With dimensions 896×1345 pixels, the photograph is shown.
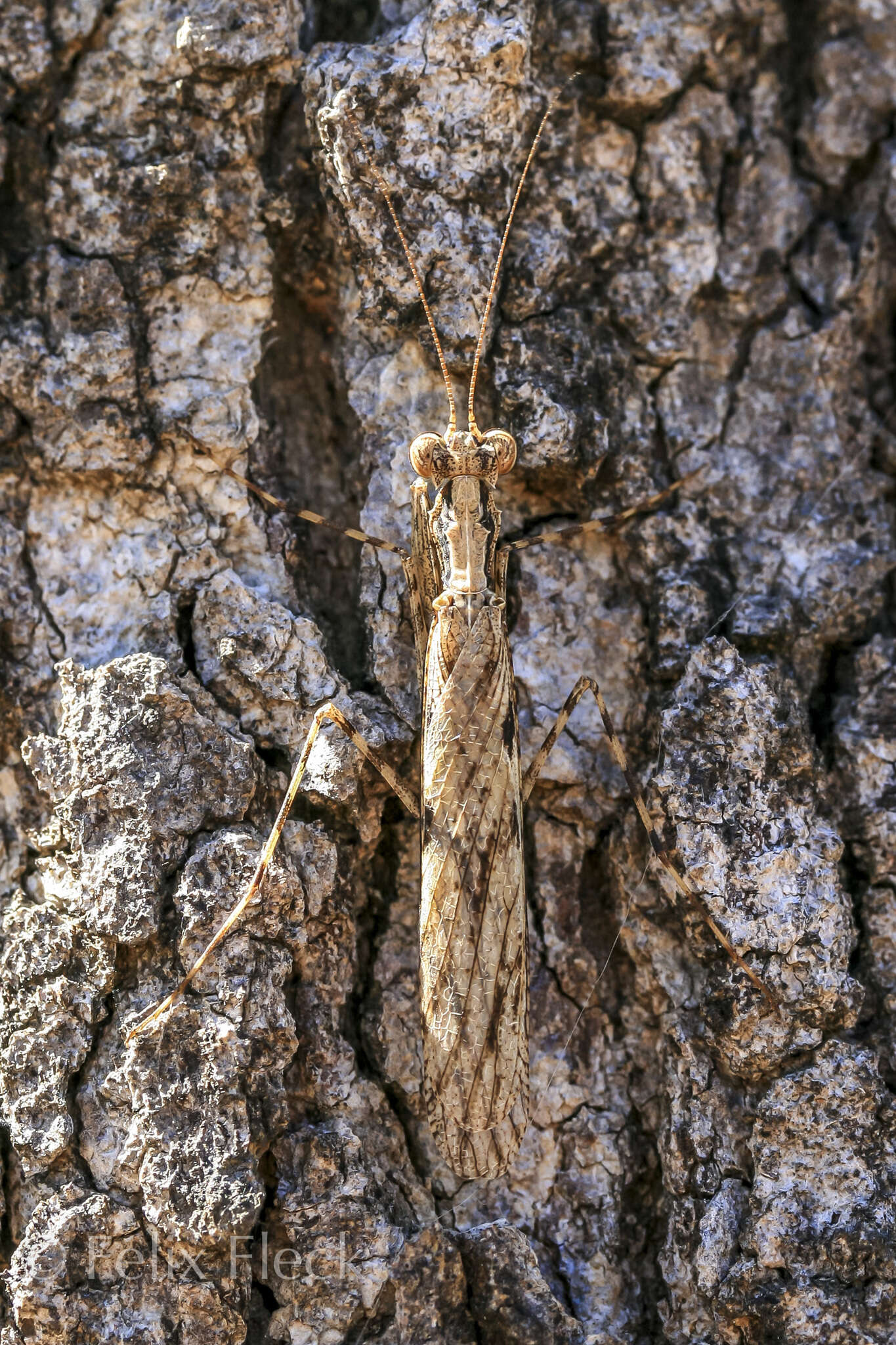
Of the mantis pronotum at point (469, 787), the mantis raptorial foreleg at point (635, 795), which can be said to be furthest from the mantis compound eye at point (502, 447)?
the mantis raptorial foreleg at point (635, 795)

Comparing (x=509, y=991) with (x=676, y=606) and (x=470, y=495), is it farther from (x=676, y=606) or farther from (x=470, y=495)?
(x=470, y=495)

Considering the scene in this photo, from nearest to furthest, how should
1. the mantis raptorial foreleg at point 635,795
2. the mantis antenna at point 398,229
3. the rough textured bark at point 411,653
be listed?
the rough textured bark at point 411,653, the mantis raptorial foreleg at point 635,795, the mantis antenna at point 398,229

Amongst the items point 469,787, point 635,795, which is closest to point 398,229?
point 469,787

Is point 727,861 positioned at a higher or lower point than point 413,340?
lower

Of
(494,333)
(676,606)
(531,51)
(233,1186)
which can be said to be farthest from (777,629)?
(233,1186)

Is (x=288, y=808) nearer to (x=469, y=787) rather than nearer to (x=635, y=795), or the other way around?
(x=469, y=787)

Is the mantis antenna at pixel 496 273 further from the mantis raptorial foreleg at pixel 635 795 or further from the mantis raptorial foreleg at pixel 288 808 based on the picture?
the mantis raptorial foreleg at pixel 288 808

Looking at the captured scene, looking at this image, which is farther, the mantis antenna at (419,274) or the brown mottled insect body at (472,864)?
the mantis antenna at (419,274)

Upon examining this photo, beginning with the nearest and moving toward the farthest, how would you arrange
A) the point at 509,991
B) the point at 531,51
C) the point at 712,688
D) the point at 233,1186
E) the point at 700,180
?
the point at 233,1186 < the point at 509,991 < the point at 712,688 < the point at 531,51 < the point at 700,180
